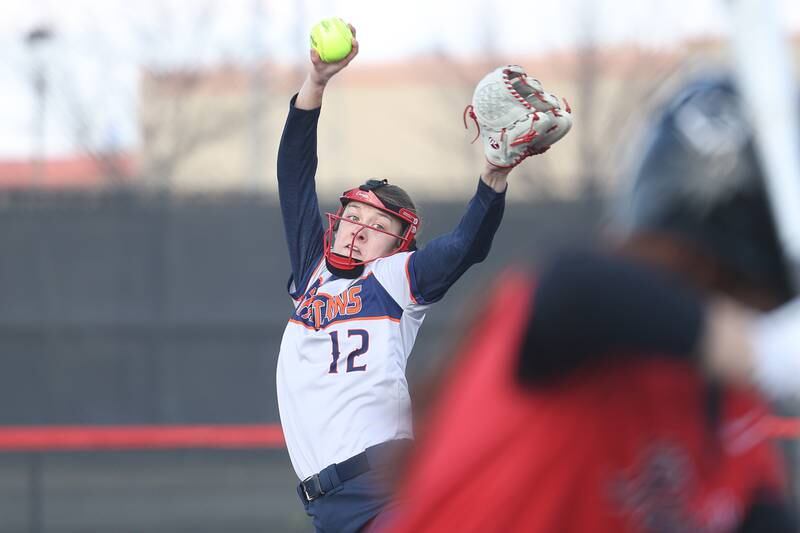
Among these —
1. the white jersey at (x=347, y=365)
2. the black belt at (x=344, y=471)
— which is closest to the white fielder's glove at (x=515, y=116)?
the white jersey at (x=347, y=365)

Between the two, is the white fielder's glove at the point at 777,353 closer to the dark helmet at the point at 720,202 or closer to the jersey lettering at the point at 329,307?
the dark helmet at the point at 720,202

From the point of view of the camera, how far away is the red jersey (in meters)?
1.39

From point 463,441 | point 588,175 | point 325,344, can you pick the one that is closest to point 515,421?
point 463,441

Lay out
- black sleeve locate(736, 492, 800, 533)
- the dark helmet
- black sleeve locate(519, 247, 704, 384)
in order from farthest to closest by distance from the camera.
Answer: black sleeve locate(736, 492, 800, 533) → the dark helmet → black sleeve locate(519, 247, 704, 384)

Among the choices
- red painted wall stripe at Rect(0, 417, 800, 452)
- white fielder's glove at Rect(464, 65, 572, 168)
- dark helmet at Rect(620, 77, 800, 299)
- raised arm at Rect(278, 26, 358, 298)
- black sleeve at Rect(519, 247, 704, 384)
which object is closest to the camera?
black sleeve at Rect(519, 247, 704, 384)

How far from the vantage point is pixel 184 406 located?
10195mm

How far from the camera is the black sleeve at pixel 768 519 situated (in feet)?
5.26

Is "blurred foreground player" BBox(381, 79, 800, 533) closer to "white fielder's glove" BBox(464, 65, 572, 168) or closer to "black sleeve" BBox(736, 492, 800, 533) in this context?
"black sleeve" BBox(736, 492, 800, 533)

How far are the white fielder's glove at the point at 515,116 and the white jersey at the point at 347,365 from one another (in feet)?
2.16

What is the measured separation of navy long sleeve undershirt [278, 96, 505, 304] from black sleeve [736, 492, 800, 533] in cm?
212

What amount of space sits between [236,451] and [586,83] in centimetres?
1336

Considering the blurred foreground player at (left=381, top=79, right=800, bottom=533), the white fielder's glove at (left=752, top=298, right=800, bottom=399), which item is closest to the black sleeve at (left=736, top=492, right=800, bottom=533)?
the blurred foreground player at (left=381, top=79, right=800, bottom=533)

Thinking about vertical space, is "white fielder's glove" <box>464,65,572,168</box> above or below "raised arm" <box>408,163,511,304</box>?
above

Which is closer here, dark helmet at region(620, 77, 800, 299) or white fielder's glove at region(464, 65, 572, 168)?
dark helmet at region(620, 77, 800, 299)
